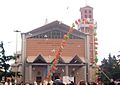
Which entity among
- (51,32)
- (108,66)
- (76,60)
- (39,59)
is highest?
(51,32)

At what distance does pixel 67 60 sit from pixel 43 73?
13.6 ft

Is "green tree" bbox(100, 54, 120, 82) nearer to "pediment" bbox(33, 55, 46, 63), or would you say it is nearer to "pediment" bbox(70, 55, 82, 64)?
"pediment" bbox(70, 55, 82, 64)

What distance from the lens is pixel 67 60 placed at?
5041 cm

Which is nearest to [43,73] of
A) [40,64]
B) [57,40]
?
[40,64]

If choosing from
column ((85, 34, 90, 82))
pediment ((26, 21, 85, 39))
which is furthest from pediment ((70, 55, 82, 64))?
pediment ((26, 21, 85, 39))

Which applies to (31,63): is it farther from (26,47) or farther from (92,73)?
(92,73)

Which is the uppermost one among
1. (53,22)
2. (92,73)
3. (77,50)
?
(53,22)

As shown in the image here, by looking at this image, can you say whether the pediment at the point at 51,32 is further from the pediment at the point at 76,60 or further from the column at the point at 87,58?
the pediment at the point at 76,60

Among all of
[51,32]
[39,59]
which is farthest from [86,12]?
[39,59]

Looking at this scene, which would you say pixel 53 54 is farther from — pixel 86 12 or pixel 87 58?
pixel 86 12

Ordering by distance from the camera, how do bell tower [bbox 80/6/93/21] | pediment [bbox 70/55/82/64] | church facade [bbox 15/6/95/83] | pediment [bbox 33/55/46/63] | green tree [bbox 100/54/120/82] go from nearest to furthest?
green tree [bbox 100/54/120/82]
pediment [bbox 33/55/46/63]
church facade [bbox 15/6/95/83]
pediment [bbox 70/55/82/64]
bell tower [bbox 80/6/93/21]

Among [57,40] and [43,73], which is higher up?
[57,40]

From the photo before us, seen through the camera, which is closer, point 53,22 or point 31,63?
point 31,63

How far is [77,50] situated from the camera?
2068 inches
